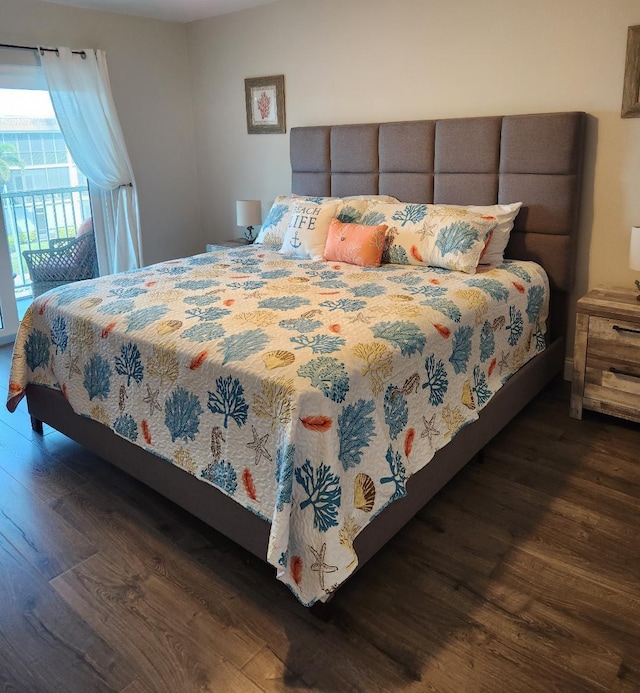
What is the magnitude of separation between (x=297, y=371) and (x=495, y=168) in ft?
6.91

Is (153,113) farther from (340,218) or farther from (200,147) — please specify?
(340,218)

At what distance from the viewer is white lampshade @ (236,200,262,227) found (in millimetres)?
4395

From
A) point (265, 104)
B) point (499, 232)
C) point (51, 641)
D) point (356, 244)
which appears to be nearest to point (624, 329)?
point (499, 232)

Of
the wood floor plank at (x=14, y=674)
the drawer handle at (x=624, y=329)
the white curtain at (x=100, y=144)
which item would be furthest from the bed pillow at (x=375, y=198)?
the wood floor plank at (x=14, y=674)

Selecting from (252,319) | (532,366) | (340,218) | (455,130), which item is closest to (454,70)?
(455,130)

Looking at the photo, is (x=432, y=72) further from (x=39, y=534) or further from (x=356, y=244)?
(x=39, y=534)

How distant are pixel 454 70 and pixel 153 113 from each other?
8.23 ft

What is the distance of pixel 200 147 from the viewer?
506 centimetres

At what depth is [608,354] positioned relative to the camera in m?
2.81

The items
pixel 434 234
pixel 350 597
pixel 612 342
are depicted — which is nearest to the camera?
pixel 350 597

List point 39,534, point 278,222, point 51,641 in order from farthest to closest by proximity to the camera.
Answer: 1. point 278,222
2. point 39,534
3. point 51,641

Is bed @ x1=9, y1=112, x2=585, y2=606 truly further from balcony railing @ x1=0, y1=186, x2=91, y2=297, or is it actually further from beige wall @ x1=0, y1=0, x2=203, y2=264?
balcony railing @ x1=0, y1=186, x2=91, y2=297

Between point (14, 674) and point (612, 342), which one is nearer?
point (14, 674)

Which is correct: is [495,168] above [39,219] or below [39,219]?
above
